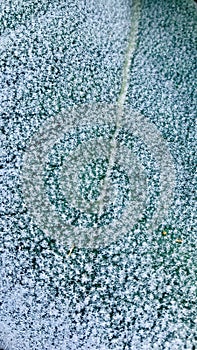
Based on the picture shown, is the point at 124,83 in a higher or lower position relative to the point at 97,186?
higher

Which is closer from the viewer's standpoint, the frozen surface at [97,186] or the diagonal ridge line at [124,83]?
the frozen surface at [97,186]

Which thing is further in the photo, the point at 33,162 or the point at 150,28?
the point at 150,28

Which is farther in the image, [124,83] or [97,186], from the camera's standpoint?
[124,83]

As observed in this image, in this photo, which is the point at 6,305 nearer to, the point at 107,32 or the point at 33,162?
the point at 33,162

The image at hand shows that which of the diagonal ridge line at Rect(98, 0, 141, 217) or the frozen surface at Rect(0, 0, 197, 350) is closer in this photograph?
the frozen surface at Rect(0, 0, 197, 350)

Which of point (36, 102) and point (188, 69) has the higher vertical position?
point (188, 69)

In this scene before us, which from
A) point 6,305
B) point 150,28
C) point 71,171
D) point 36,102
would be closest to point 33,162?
point 71,171

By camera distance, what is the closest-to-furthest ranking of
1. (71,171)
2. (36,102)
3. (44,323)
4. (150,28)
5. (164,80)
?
(44,323), (71,171), (36,102), (164,80), (150,28)

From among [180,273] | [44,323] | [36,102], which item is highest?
[36,102]
